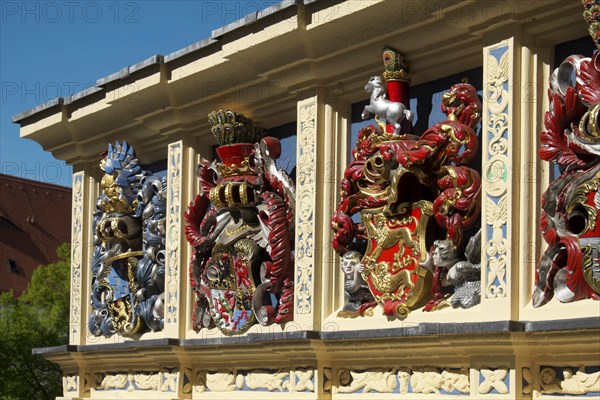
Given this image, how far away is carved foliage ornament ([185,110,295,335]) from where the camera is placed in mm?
12609

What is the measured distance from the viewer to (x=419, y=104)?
11.4 metres

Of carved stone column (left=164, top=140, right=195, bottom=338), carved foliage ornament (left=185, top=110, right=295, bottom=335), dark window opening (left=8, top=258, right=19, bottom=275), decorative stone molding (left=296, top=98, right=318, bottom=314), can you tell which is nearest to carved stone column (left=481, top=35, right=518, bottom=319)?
decorative stone molding (left=296, top=98, right=318, bottom=314)

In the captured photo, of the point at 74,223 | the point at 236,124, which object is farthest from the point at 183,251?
the point at 74,223

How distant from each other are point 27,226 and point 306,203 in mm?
31227

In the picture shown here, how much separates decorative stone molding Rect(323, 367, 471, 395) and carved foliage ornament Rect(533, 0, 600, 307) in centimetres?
115

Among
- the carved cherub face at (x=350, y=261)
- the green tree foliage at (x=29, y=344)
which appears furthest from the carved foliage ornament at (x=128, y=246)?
the green tree foliage at (x=29, y=344)

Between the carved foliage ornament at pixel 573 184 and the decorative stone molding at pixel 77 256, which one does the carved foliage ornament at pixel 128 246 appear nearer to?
the decorative stone molding at pixel 77 256

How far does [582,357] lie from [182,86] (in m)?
6.05

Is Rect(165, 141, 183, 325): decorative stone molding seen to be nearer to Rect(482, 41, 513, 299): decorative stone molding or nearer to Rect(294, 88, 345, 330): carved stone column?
Rect(294, 88, 345, 330): carved stone column

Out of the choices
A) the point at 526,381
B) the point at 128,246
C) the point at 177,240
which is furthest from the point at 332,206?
the point at 128,246

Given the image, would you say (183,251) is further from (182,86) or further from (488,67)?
(488,67)

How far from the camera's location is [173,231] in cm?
1426

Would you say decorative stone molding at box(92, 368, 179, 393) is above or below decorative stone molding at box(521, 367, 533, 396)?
below

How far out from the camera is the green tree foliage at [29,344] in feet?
89.5
